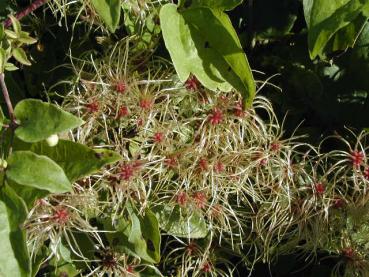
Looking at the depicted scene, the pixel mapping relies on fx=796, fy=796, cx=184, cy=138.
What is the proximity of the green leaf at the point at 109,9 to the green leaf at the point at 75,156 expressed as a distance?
15cm

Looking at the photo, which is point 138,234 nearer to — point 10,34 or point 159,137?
point 159,137

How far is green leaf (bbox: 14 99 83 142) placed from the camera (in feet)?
2.97

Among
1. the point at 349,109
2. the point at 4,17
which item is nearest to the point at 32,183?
the point at 4,17

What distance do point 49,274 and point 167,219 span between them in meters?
0.23

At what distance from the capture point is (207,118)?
115 centimetres

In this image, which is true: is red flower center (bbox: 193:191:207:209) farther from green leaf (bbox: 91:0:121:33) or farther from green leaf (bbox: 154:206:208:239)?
green leaf (bbox: 91:0:121:33)

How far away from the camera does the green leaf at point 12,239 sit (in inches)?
36.7

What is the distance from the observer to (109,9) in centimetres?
98

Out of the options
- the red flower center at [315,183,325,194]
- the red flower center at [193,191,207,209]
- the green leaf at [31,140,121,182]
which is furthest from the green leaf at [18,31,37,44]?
the red flower center at [315,183,325,194]

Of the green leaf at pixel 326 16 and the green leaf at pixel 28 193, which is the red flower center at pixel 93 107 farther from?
the green leaf at pixel 326 16

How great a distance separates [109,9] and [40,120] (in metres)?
0.16

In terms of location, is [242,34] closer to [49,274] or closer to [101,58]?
[101,58]

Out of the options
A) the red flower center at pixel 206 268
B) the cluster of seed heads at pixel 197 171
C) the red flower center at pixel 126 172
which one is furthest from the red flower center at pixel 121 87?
the red flower center at pixel 206 268

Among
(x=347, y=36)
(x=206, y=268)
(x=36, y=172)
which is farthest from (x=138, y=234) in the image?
(x=347, y=36)
